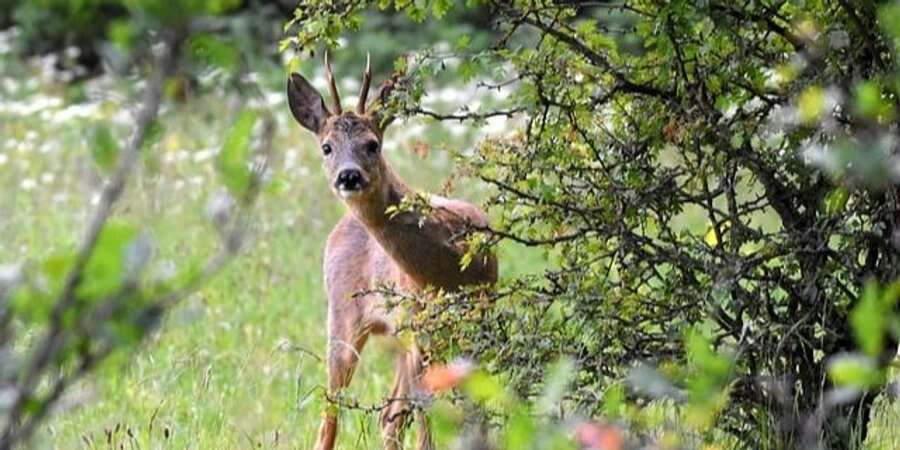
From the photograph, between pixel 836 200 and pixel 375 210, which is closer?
pixel 836 200

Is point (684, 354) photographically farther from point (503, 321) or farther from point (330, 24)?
point (330, 24)

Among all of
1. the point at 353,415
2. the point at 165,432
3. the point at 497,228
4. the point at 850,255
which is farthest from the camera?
the point at 353,415

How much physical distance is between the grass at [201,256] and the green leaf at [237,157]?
17cm

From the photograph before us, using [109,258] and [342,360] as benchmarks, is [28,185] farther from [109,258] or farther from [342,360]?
[109,258]

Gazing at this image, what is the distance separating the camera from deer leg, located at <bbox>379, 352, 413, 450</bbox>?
5.29 metres

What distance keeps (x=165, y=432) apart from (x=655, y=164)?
5.24 ft

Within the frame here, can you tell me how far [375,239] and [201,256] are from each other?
2336 millimetres

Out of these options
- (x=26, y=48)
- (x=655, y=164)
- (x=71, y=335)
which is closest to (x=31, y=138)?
(x=26, y=48)

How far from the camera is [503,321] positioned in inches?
201

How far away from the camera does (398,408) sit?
6516 mm

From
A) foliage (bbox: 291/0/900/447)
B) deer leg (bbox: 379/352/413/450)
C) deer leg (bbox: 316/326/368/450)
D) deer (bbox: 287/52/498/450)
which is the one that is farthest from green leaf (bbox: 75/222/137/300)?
deer leg (bbox: 316/326/368/450)

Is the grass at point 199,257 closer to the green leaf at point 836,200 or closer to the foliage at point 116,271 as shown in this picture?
the foliage at point 116,271

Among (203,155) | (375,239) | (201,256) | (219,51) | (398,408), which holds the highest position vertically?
(203,155)

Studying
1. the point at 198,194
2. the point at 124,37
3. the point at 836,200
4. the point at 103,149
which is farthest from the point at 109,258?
the point at 198,194
